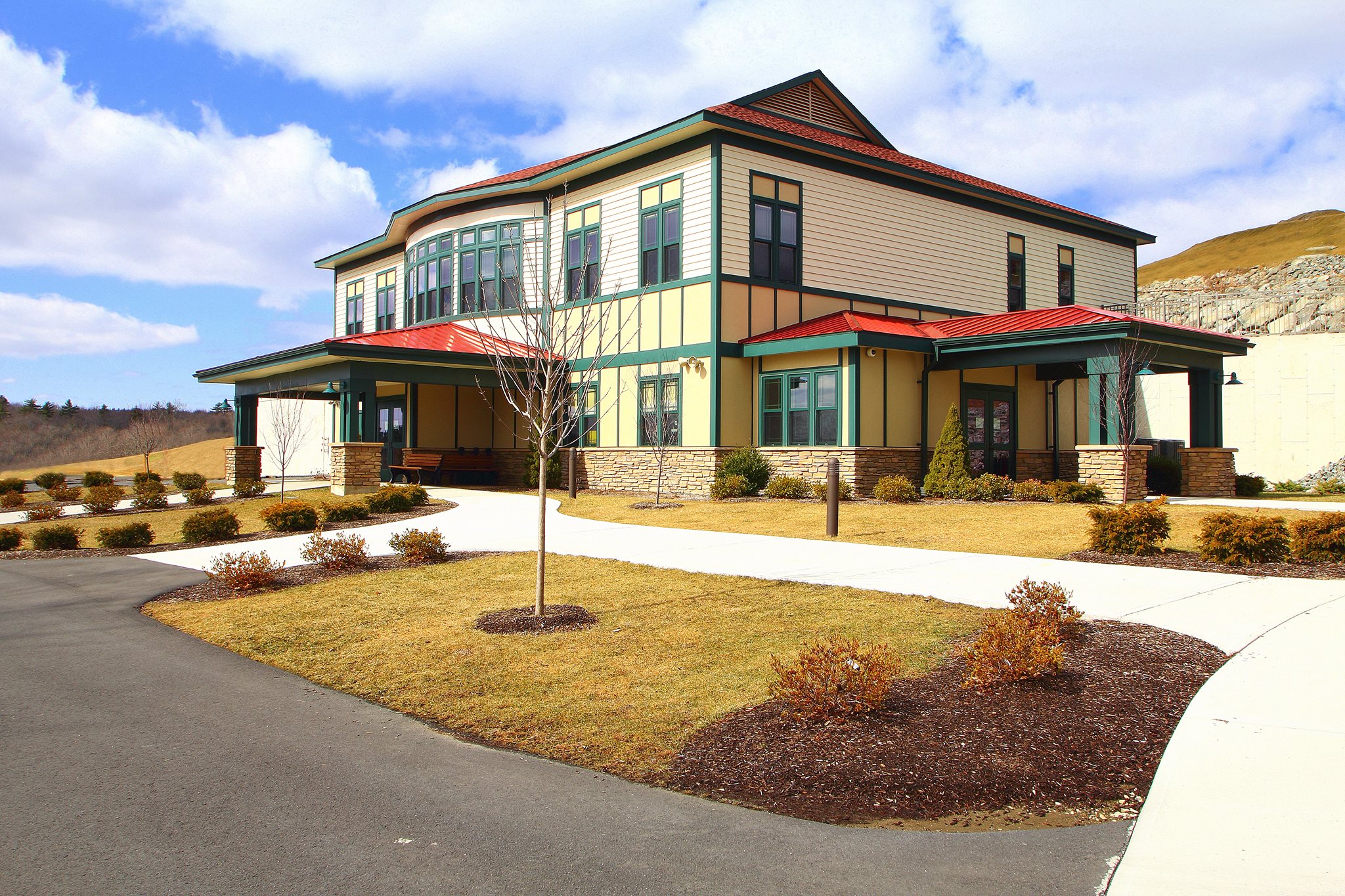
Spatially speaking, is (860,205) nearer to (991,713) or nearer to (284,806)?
(991,713)

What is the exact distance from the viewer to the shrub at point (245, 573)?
392 inches

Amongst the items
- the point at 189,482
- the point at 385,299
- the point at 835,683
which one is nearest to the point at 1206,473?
the point at 835,683

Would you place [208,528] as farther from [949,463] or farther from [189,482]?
[949,463]

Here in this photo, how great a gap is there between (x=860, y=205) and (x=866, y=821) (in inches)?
846

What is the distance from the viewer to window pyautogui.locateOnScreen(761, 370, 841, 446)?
19969 mm

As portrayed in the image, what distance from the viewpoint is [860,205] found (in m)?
23.6

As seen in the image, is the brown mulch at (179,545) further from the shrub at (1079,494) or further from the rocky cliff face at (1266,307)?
the rocky cliff face at (1266,307)

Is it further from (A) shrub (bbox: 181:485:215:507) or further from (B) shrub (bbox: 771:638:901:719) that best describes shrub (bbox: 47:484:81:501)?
(B) shrub (bbox: 771:638:901:719)

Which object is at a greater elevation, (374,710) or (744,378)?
(744,378)

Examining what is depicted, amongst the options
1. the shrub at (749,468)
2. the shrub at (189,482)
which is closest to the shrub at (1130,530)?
the shrub at (749,468)

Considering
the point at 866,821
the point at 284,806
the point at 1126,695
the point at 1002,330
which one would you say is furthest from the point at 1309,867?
the point at 1002,330

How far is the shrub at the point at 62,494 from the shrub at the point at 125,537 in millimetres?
12750

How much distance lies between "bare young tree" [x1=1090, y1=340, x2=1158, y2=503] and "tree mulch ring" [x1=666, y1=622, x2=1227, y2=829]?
12.4m

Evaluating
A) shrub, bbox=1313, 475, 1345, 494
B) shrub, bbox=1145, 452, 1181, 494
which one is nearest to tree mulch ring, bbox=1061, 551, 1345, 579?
shrub, bbox=1145, 452, 1181, 494
